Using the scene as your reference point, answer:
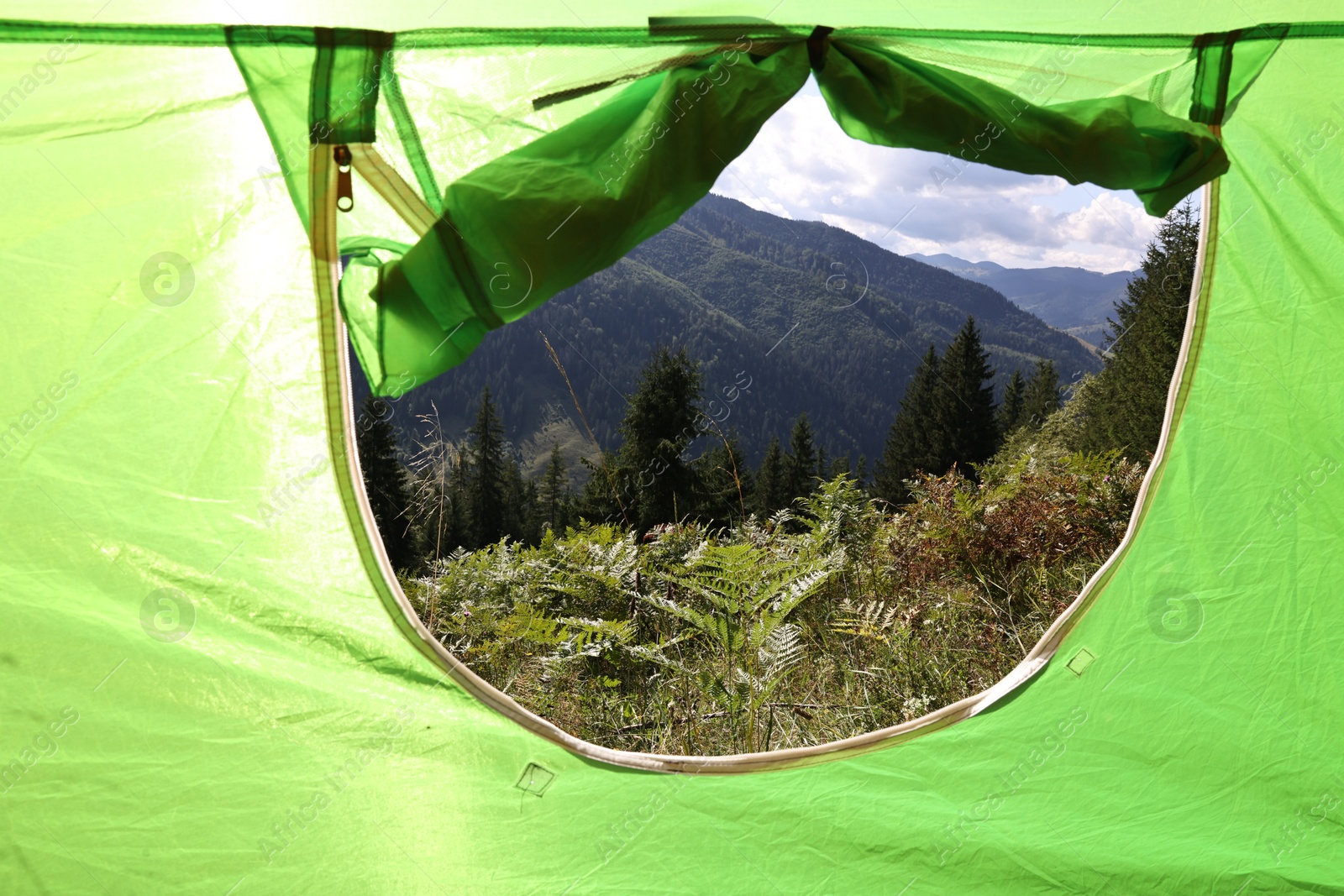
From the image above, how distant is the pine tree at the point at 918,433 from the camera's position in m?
45.2

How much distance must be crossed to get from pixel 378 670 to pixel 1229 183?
263cm

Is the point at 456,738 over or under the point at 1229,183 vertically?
under

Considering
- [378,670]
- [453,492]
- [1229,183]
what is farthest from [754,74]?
[453,492]

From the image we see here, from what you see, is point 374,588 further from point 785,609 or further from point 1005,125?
point 1005,125

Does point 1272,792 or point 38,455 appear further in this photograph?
point 1272,792

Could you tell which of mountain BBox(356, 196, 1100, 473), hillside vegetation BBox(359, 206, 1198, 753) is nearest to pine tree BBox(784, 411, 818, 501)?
hillside vegetation BBox(359, 206, 1198, 753)

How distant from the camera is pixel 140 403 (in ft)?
5.74

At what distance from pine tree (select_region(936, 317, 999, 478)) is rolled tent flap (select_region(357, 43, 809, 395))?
45.0 m

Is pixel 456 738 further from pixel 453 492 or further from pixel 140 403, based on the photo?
pixel 453 492

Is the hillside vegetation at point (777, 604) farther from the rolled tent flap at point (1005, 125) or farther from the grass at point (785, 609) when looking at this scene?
the rolled tent flap at point (1005, 125)

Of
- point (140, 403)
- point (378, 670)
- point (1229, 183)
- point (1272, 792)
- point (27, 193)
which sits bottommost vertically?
point (1272, 792)

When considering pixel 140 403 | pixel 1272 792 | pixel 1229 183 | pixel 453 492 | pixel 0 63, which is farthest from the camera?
pixel 453 492

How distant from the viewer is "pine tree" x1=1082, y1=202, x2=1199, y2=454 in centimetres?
2297

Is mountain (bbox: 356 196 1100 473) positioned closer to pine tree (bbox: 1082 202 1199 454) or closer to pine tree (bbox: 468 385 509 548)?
pine tree (bbox: 468 385 509 548)
